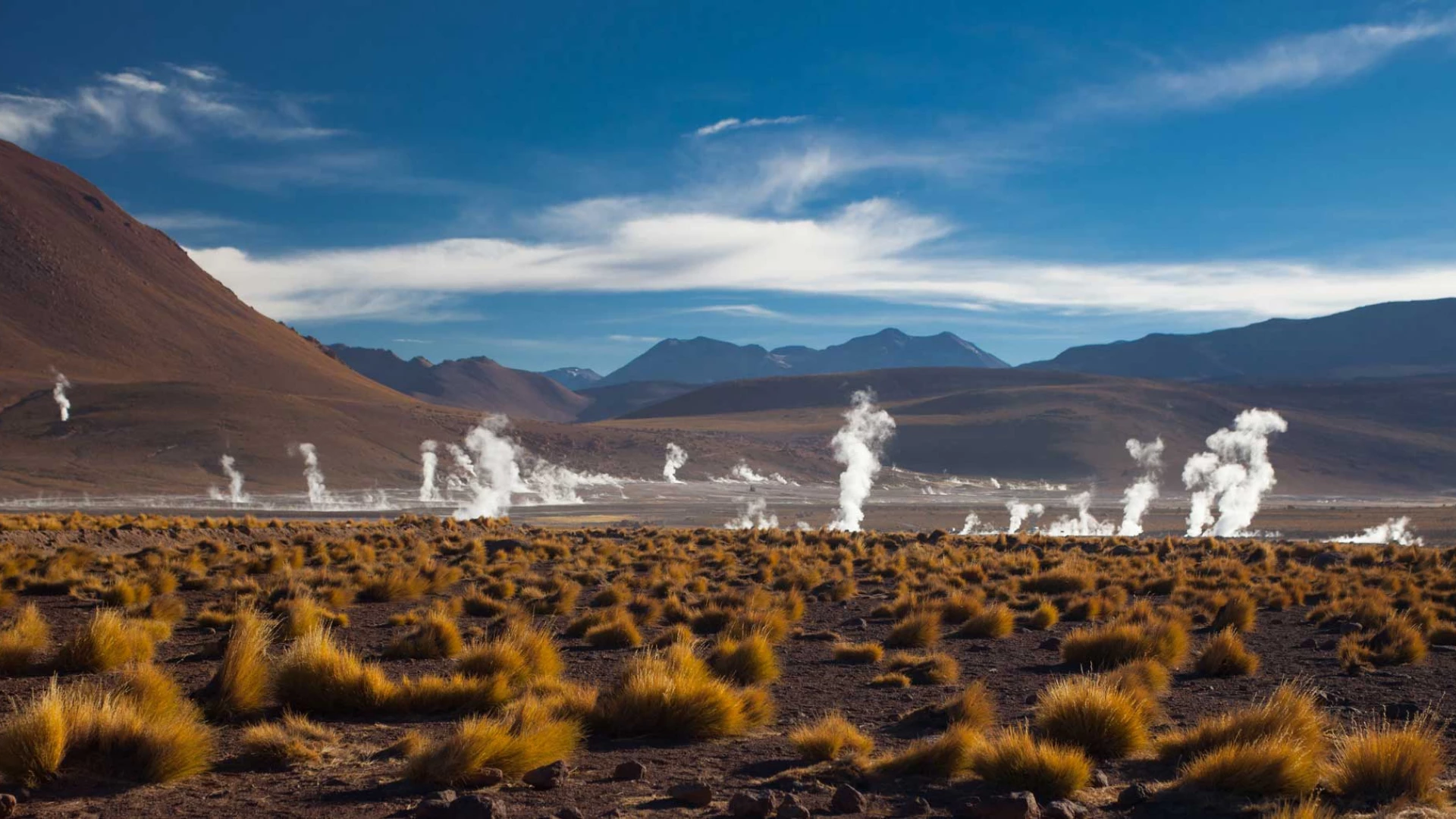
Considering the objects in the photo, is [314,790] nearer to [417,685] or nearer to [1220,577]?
Result: [417,685]

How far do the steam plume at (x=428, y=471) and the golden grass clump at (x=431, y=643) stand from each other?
218 ft

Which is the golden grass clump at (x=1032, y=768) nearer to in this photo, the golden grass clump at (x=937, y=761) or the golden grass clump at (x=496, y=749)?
the golden grass clump at (x=937, y=761)

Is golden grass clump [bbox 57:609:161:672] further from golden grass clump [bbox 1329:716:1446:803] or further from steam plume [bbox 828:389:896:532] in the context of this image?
steam plume [bbox 828:389:896:532]

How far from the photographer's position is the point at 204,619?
11.9 m

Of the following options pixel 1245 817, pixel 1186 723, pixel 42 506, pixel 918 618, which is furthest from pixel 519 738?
pixel 42 506

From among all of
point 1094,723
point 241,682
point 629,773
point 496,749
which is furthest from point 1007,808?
point 241,682

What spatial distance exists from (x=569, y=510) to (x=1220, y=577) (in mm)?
54811

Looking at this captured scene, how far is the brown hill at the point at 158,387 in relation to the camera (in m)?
80.6

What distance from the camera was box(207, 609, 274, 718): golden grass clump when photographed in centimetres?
708

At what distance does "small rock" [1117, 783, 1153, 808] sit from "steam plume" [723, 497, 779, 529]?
1691 inches

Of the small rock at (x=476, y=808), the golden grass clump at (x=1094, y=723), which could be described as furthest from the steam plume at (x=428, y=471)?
the small rock at (x=476, y=808)

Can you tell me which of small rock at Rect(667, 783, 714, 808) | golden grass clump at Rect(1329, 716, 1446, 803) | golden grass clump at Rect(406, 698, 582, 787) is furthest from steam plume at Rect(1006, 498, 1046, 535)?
small rock at Rect(667, 783, 714, 808)

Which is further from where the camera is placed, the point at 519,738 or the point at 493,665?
the point at 493,665

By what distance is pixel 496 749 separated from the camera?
18.9ft
